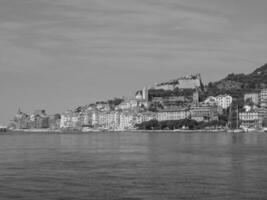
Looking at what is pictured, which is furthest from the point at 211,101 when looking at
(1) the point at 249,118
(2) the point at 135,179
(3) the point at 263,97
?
(2) the point at 135,179

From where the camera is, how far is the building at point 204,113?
15525cm

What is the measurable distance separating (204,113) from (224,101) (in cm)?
1487

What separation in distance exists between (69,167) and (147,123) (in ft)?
434

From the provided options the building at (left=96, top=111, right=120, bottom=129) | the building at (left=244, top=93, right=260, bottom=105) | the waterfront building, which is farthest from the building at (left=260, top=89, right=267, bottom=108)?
the building at (left=96, top=111, right=120, bottom=129)

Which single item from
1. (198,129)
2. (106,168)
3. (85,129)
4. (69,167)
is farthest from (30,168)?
(85,129)

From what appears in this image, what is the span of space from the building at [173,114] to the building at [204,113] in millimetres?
2582

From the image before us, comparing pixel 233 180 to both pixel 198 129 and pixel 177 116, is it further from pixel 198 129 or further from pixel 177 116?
pixel 177 116

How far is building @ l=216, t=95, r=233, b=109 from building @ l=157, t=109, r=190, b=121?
39.0ft

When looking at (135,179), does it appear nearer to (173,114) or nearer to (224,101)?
(173,114)

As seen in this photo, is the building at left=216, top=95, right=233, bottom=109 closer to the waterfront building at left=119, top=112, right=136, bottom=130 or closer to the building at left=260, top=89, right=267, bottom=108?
the building at left=260, top=89, right=267, bottom=108

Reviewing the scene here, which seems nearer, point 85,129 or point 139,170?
point 139,170

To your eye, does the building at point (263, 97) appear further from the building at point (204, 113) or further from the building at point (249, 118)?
the building at point (204, 113)

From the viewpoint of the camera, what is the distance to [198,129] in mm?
147125

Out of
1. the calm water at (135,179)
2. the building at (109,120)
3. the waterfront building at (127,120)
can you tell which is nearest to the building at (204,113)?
the waterfront building at (127,120)
